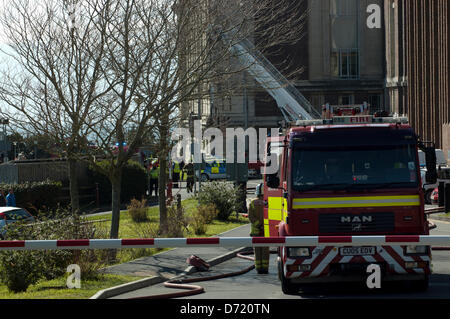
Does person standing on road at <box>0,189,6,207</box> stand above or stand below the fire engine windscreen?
below

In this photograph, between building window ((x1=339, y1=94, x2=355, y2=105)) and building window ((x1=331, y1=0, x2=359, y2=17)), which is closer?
building window ((x1=331, y1=0, x2=359, y2=17))

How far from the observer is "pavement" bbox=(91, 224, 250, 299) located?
41.3 feet

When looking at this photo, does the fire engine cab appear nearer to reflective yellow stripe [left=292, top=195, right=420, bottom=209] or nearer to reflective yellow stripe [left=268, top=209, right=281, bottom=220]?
reflective yellow stripe [left=292, top=195, right=420, bottom=209]

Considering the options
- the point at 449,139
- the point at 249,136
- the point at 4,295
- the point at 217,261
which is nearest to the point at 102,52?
the point at 217,261

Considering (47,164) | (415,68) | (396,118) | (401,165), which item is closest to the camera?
(401,165)

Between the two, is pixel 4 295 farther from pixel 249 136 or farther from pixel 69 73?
pixel 249 136

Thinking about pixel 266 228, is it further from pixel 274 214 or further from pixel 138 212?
pixel 138 212

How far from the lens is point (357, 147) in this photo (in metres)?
11.7

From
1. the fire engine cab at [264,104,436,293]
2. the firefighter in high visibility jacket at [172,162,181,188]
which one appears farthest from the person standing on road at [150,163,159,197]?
the fire engine cab at [264,104,436,293]

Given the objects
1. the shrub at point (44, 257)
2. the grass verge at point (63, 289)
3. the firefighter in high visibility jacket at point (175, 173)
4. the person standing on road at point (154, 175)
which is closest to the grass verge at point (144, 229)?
the shrub at point (44, 257)

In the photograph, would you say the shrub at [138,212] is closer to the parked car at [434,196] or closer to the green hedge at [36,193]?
A: the green hedge at [36,193]

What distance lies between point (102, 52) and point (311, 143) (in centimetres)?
639

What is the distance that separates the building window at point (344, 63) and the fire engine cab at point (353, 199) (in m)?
59.2

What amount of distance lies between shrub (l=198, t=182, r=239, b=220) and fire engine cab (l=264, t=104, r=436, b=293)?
51.5ft
